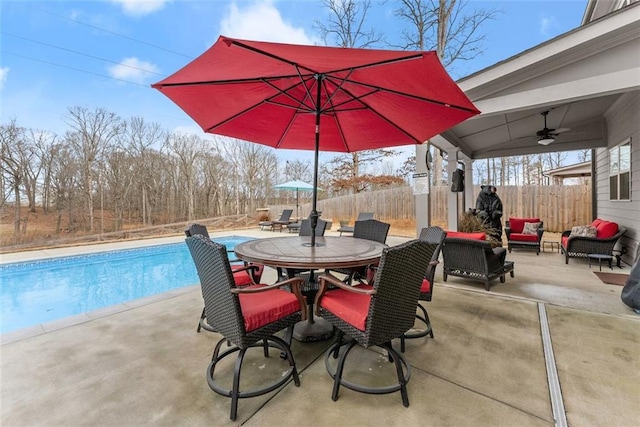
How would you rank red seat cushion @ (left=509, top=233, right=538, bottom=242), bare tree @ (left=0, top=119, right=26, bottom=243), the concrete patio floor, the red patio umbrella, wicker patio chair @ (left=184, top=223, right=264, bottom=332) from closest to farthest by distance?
the concrete patio floor
the red patio umbrella
wicker patio chair @ (left=184, top=223, right=264, bottom=332)
red seat cushion @ (left=509, top=233, right=538, bottom=242)
bare tree @ (left=0, top=119, right=26, bottom=243)

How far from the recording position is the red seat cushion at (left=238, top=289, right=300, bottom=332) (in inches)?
69.4

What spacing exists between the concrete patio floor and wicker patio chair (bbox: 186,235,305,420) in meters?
0.09

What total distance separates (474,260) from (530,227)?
425cm

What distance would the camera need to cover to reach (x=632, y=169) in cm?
482

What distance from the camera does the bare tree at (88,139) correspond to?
34.5 ft

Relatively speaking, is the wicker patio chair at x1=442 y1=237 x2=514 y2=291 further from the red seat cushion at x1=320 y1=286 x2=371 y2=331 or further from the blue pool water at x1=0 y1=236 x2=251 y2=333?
the blue pool water at x1=0 y1=236 x2=251 y2=333

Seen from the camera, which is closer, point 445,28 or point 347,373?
point 347,373

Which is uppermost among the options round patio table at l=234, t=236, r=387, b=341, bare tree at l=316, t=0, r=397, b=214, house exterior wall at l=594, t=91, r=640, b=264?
bare tree at l=316, t=0, r=397, b=214

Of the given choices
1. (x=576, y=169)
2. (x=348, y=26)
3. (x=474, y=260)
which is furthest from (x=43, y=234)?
(x=576, y=169)

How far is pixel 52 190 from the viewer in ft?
34.6

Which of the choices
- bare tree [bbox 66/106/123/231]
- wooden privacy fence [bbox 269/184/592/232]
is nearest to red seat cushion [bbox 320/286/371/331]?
wooden privacy fence [bbox 269/184/592/232]

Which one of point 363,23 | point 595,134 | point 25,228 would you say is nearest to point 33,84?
point 25,228

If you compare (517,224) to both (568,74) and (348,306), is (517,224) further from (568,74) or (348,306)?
(348,306)

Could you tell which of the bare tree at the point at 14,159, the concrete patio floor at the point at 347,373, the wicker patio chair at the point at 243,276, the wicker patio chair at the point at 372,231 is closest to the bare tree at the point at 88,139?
the bare tree at the point at 14,159
